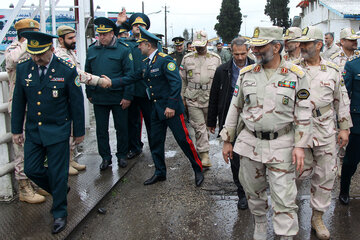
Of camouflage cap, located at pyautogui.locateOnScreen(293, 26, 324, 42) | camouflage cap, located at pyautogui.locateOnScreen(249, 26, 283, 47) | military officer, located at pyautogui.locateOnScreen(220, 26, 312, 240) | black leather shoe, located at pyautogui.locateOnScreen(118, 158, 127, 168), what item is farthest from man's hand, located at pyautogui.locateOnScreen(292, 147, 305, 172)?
black leather shoe, located at pyautogui.locateOnScreen(118, 158, 127, 168)

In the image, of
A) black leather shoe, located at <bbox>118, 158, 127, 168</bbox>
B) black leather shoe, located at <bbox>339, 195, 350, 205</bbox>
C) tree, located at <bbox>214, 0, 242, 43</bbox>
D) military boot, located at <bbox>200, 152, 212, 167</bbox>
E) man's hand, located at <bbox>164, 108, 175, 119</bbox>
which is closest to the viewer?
black leather shoe, located at <bbox>339, 195, 350, 205</bbox>

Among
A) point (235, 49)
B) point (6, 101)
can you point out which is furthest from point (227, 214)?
point (6, 101)

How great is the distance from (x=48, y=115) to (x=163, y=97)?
1.69 m

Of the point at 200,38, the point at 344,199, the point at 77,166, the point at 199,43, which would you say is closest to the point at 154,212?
the point at 77,166

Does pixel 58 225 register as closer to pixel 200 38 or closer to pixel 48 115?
pixel 48 115

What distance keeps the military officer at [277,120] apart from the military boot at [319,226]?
693 mm

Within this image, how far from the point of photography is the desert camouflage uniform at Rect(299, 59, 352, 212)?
3479 millimetres

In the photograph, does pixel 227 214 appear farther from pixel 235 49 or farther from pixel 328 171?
pixel 235 49

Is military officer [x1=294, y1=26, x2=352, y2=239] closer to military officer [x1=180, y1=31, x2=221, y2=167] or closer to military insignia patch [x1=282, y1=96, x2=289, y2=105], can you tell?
military insignia patch [x1=282, y1=96, x2=289, y2=105]

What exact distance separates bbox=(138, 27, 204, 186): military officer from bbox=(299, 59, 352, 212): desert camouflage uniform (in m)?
1.72

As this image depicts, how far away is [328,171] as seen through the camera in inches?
136

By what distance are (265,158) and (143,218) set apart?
171 cm

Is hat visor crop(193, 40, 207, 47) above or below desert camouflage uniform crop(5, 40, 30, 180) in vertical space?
above

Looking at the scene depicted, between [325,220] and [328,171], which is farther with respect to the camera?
[325,220]
